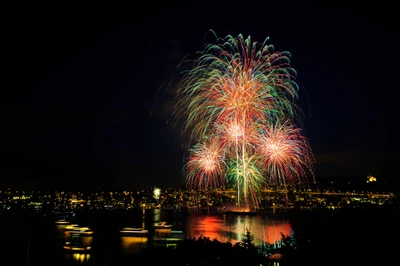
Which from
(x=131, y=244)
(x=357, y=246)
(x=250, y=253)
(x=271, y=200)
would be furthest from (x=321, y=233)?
(x=271, y=200)

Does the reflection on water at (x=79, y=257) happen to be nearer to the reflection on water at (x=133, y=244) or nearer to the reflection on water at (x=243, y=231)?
the reflection on water at (x=133, y=244)

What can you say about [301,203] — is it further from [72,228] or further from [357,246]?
[357,246]

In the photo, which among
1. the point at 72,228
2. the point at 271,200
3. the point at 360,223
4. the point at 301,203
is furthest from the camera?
the point at 271,200

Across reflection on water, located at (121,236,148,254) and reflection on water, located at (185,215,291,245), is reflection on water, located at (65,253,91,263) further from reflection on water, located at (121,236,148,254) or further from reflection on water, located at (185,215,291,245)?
reflection on water, located at (185,215,291,245)

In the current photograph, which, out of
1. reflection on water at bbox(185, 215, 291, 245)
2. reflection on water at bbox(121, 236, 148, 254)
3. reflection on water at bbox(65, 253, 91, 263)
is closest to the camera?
reflection on water at bbox(65, 253, 91, 263)

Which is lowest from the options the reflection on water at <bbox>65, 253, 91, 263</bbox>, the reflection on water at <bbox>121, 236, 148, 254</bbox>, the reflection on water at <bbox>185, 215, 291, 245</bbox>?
the reflection on water at <bbox>65, 253, 91, 263</bbox>

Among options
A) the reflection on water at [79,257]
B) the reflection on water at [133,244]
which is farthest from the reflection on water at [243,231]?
the reflection on water at [79,257]

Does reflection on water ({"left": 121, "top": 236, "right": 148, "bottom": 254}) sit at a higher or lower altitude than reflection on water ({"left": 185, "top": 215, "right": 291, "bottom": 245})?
lower

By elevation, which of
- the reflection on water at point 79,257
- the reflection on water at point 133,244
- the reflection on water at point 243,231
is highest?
the reflection on water at point 243,231

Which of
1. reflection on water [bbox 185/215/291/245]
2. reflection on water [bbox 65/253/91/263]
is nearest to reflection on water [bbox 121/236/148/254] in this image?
reflection on water [bbox 65/253/91/263]

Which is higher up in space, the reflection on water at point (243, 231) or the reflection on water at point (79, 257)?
the reflection on water at point (243, 231)

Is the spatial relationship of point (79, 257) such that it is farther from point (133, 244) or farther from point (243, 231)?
point (243, 231)
